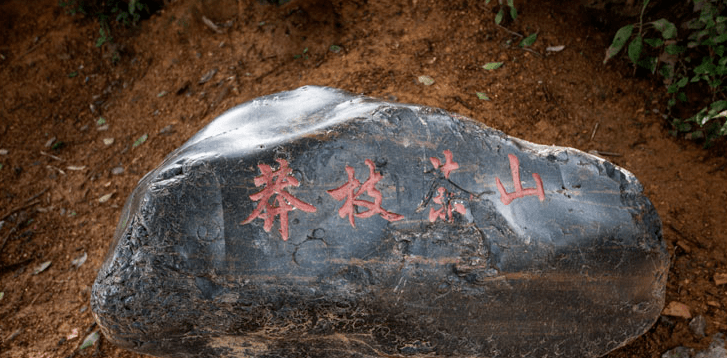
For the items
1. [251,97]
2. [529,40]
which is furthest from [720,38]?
[251,97]

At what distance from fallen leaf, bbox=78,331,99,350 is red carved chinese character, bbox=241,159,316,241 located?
182 centimetres

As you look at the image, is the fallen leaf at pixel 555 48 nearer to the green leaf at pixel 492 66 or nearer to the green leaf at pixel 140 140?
the green leaf at pixel 492 66

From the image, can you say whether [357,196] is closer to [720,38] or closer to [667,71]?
[720,38]

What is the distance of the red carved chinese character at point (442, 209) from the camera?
197 cm

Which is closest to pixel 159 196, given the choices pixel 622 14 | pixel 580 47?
pixel 580 47

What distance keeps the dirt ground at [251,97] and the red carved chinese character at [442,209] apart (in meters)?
1.41

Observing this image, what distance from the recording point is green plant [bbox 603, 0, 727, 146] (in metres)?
3.01

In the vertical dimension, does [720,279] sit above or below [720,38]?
below

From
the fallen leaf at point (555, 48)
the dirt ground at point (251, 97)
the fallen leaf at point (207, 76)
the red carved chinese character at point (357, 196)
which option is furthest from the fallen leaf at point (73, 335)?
the fallen leaf at point (555, 48)

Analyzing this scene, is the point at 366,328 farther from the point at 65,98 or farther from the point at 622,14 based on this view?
the point at 65,98

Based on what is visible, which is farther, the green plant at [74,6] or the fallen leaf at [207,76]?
the green plant at [74,6]

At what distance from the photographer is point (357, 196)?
1972mm

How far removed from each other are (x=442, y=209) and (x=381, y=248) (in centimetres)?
30

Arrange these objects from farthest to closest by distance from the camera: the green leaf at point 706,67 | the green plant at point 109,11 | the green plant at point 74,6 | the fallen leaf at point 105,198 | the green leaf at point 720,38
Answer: the green plant at point 74,6, the green plant at point 109,11, the fallen leaf at point 105,198, the green leaf at point 706,67, the green leaf at point 720,38
